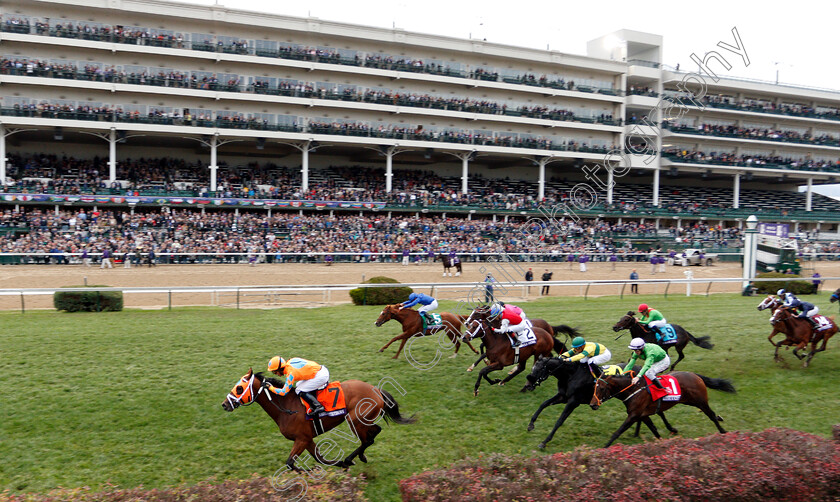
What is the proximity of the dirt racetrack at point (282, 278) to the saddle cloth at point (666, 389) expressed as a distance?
743 centimetres

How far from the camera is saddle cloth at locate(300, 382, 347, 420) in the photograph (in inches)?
214

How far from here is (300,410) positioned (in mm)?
5355

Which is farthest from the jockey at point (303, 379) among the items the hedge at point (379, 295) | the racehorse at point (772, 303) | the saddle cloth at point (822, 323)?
the hedge at point (379, 295)

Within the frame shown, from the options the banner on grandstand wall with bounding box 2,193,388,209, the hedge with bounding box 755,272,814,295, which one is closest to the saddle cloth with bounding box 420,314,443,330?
the hedge with bounding box 755,272,814,295

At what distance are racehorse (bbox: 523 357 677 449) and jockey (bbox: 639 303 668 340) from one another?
2.21m

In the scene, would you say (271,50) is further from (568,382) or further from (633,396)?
(633,396)

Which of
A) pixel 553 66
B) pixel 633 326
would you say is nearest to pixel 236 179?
pixel 553 66

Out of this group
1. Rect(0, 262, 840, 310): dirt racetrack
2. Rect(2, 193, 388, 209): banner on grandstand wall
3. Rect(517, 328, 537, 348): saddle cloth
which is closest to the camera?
Rect(517, 328, 537, 348): saddle cloth

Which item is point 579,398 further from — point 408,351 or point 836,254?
point 836,254

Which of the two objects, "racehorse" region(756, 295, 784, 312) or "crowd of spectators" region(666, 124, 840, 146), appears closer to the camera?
"racehorse" region(756, 295, 784, 312)

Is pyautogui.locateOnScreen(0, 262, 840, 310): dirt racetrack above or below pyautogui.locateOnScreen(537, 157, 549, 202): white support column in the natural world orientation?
below

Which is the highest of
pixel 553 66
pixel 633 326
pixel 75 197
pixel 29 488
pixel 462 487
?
pixel 553 66

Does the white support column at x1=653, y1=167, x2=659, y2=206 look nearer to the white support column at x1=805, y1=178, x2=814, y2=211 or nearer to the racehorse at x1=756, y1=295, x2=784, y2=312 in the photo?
the white support column at x1=805, y1=178, x2=814, y2=211

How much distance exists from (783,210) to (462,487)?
164 feet
